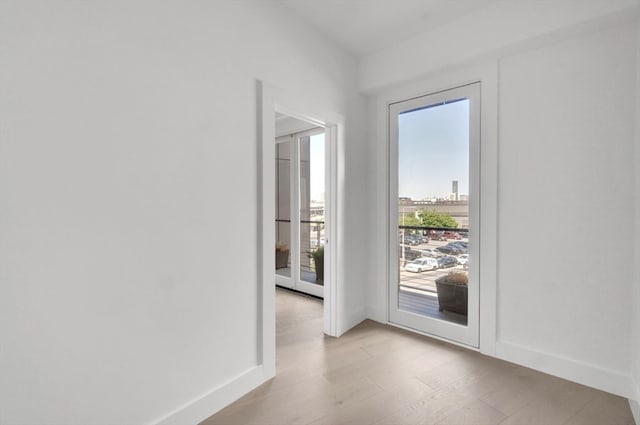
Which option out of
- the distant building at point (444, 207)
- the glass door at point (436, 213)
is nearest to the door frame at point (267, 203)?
the glass door at point (436, 213)

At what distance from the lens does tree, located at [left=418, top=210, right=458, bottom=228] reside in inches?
111

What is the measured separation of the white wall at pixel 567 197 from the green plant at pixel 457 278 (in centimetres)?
29

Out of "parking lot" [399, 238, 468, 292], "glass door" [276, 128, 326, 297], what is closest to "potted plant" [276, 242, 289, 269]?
"glass door" [276, 128, 326, 297]

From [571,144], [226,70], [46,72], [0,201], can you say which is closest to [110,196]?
[0,201]

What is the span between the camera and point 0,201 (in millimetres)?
1175

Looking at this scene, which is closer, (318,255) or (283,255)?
(318,255)

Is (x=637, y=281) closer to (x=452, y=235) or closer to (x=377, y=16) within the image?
(x=452, y=235)

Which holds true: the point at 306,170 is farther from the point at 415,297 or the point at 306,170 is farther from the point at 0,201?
the point at 0,201

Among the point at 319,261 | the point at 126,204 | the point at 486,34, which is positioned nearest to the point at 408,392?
the point at 126,204

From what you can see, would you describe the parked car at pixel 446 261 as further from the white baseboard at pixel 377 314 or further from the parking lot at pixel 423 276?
the white baseboard at pixel 377 314

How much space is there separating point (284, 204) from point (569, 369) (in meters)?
3.63

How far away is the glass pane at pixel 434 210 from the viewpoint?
277cm

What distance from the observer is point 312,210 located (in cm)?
443

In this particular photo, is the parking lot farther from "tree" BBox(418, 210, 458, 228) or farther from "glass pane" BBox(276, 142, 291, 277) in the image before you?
"glass pane" BBox(276, 142, 291, 277)
